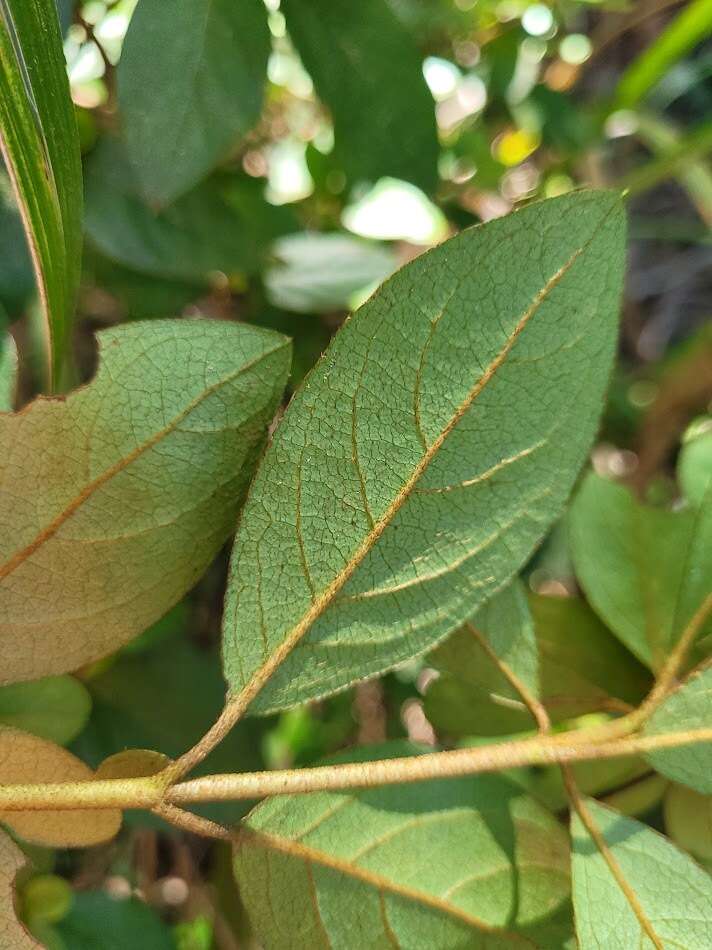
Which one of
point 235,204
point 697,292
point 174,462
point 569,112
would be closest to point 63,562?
point 174,462

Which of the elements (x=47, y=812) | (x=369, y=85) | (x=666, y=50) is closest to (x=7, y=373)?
(x=47, y=812)

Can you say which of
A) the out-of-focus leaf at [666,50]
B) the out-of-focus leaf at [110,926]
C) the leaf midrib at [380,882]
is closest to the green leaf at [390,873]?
the leaf midrib at [380,882]

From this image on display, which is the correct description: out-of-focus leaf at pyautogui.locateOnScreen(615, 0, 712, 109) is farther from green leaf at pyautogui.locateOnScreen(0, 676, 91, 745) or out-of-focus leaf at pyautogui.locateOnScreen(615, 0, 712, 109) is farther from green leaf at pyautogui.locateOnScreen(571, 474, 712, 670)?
green leaf at pyautogui.locateOnScreen(0, 676, 91, 745)

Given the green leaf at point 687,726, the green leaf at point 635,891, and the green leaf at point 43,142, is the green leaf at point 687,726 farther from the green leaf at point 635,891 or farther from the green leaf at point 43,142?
the green leaf at point 43,142

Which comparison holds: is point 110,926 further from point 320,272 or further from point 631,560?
point 320,272

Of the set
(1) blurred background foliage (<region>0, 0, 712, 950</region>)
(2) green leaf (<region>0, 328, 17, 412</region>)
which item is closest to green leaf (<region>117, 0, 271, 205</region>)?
(1) blurred background foliage (<region>0, 0, 712, 950</region>)
